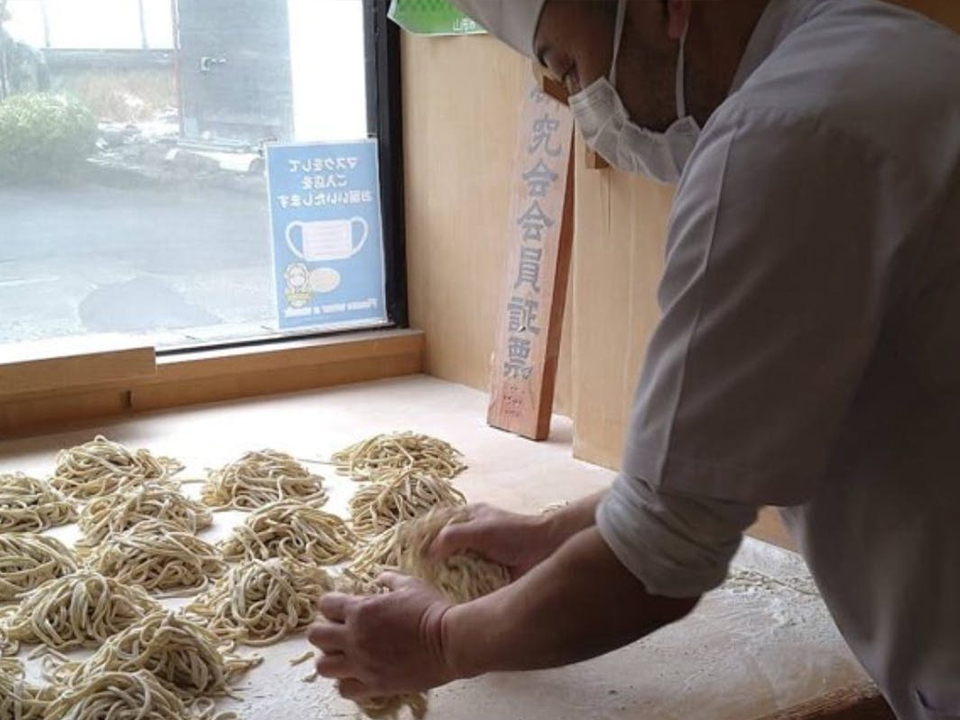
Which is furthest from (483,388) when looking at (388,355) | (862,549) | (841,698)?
(862,549)

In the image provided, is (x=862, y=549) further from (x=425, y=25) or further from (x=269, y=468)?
(x=425, y=25)

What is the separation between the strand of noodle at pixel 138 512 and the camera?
2408mm

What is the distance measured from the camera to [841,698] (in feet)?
5.75

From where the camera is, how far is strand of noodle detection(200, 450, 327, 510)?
8.56 ft

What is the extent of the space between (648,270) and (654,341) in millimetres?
1711

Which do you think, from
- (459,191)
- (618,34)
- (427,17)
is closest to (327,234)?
(459,191)

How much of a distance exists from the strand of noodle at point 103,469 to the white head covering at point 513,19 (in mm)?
1755

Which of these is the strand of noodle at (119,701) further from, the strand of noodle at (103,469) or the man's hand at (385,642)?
the strand of noodle at (103,469)

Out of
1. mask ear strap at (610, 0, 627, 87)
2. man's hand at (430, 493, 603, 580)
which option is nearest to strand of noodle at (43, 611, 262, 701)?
man's hand at (430, 493, 603, 580)

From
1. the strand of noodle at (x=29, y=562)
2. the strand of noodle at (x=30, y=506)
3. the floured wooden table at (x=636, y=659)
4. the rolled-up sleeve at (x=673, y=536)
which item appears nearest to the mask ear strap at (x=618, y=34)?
the rolled-up sleeve at (x=673, y=536)

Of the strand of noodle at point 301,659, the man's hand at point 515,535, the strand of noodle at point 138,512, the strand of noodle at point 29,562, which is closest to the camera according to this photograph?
the man's hand at point 515,535

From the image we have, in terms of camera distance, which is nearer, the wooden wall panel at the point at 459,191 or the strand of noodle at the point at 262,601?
the strand of noodle at the point at 262,601

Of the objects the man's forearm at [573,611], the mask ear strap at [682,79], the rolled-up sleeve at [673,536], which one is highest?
the mask ear strap at [682,79]

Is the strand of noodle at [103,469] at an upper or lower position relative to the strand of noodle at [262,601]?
lower
